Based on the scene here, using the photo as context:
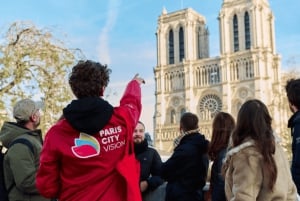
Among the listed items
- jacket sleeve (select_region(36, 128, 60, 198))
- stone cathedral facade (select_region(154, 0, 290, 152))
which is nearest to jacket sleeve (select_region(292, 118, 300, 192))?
jacket sleeve (select_region(36, 128, 60, 198))

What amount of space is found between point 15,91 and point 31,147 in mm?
7356

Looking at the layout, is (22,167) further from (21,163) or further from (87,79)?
(87,79)

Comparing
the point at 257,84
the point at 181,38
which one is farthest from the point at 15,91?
the point at 181,38

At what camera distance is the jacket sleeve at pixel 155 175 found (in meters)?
4.00

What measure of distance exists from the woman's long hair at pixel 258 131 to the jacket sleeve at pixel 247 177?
56mm

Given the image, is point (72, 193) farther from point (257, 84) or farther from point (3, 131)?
point (257, 84)

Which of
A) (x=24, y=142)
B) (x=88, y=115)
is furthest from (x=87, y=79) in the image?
(x=24, y=142)

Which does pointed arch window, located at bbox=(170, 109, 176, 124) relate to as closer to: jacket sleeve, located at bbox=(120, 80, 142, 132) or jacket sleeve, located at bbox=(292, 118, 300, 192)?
jacket sleeve, located at bbox=(292, 118, 300, 192)

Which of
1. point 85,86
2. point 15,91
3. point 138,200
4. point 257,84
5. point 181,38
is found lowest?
point 138,200

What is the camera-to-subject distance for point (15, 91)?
10.0m

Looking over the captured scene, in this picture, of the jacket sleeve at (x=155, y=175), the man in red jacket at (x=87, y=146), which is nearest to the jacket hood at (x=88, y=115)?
the man in red jacket at (x=87, y=146)

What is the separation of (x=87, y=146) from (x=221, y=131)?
1.50 m

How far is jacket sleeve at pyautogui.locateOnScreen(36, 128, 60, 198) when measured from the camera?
2297 mm

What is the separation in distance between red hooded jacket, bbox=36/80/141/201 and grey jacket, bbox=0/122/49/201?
0.71m
